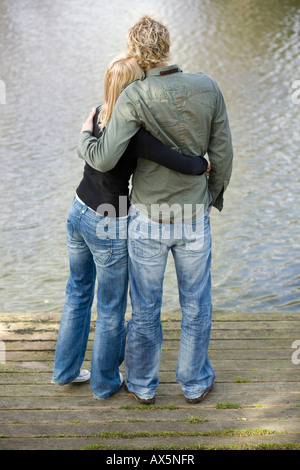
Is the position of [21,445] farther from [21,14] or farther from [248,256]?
[21,14]

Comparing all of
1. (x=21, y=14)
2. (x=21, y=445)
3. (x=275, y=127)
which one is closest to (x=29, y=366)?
(x=21, y=445)

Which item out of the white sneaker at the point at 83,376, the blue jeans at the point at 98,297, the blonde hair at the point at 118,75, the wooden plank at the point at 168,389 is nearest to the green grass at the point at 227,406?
the wooden plank at the point at 168,389

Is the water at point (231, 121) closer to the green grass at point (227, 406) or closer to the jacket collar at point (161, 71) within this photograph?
the jacket collar at point (161, 71)

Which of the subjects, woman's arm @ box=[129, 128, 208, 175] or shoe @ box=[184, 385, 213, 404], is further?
shoe @ box=[184, 385, 213, 404]

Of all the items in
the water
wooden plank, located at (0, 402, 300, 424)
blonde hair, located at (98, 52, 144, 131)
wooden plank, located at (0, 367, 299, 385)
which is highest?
blonde hair, located at (98, 52, 144, 131)

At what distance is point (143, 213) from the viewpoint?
8.55ft

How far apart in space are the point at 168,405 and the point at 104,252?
2.47 feet

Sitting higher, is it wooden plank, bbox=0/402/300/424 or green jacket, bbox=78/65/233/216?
green jacket, bbox=78/65/233/216

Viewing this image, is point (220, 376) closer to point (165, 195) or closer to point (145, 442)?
point (145, 442)

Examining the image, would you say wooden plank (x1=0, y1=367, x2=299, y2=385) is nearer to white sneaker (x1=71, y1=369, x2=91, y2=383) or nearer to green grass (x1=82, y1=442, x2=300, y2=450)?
white sneaker (x1=71, y1=369, x2=91, y2=383)

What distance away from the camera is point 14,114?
938cm

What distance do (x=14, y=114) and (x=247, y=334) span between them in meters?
6.70

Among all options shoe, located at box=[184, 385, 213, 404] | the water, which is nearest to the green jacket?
the water

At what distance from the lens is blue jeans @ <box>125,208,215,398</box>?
8.62 feet
